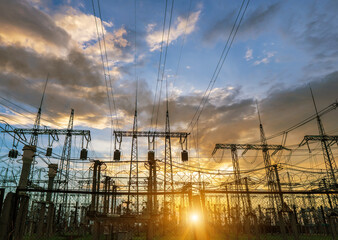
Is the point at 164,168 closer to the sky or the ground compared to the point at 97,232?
closer to the sky

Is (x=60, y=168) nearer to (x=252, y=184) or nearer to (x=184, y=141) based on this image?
(x=184, y=141)

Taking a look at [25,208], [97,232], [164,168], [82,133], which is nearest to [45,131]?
[82,133]

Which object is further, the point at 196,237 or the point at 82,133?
the point at 82,133

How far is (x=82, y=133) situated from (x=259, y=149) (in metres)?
27.7

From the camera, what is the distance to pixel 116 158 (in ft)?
79.7

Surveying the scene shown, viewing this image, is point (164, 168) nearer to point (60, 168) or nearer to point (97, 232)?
point (97, 232)

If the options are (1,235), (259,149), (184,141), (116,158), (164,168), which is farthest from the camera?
(259,149)

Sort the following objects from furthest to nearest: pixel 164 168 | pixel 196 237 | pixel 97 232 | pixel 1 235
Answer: pixel 164 168
pixel 97 232
pixel 196 237
pixel 1 235

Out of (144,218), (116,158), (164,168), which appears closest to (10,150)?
(116,158)

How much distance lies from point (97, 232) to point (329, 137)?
33372mm

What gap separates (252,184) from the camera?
32219 mm

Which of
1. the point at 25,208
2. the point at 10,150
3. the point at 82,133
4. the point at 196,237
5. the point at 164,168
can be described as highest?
the point at 82,133

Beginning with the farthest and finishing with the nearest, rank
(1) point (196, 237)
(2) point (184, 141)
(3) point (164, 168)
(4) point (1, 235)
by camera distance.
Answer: (2) point (184, 141)
(3) point (164, 168)
(1) point (196, 237)
(4) point (1, 235)

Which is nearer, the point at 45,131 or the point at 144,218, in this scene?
the point at 144,218
